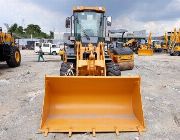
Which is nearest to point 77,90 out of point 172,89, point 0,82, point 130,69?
point 172,89

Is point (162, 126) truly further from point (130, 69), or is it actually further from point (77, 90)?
point (130, 69)

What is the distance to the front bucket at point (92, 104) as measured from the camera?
5.93m

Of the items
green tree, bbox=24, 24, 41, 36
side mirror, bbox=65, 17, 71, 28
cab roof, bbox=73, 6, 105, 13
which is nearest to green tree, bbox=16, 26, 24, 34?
green tree, bbox=24, 24, 41, 36

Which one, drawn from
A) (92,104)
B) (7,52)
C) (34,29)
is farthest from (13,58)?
(34,29)

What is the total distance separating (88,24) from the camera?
11117 millimetres

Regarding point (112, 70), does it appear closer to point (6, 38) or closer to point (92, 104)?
point (92, 104)

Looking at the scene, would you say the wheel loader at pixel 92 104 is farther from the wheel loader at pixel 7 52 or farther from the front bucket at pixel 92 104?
the wheel loader at pixel 7 52

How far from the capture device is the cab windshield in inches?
434

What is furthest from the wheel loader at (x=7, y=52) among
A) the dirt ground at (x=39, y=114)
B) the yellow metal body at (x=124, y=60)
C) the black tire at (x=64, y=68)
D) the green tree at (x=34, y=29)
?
the green tree at (x=34, y=29)

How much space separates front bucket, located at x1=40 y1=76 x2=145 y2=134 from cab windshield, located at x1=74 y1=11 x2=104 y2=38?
484 cm

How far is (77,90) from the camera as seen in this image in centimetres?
645

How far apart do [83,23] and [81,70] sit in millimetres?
2684

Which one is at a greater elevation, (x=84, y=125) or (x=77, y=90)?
(x=77, y=90)

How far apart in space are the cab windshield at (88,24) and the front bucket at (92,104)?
4.84 meters
